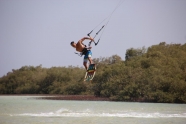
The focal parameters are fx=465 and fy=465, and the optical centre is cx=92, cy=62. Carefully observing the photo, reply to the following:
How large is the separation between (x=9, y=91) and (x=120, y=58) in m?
24.8

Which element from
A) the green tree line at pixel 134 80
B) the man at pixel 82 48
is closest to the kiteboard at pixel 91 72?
the man at pixel 82 48

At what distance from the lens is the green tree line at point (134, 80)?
189 ft

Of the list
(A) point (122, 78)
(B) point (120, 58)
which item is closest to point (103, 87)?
(A) point (122, 78)

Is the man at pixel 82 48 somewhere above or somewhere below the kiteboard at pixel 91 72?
above

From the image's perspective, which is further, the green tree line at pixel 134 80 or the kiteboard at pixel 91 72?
the green tree line at pixel 134 80

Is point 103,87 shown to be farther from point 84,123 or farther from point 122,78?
point 84,123

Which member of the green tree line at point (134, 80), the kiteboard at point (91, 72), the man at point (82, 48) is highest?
the green tree line at point (134, 80)

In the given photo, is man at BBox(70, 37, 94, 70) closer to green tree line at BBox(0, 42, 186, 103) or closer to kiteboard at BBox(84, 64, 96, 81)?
kiteboard at BBox(84, 64, 96, 81)

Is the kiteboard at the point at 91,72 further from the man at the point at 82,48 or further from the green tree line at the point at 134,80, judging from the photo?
the green tree line at the point at 134,80

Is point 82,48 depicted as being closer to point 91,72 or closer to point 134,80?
point 91,72

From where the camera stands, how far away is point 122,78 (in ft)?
216

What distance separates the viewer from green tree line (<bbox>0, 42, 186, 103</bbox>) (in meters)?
57.6

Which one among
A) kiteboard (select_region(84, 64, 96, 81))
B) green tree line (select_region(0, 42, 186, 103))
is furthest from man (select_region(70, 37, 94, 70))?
green tree line (select_region(0, 42, 186, 103))

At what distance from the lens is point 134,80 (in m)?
64.0
